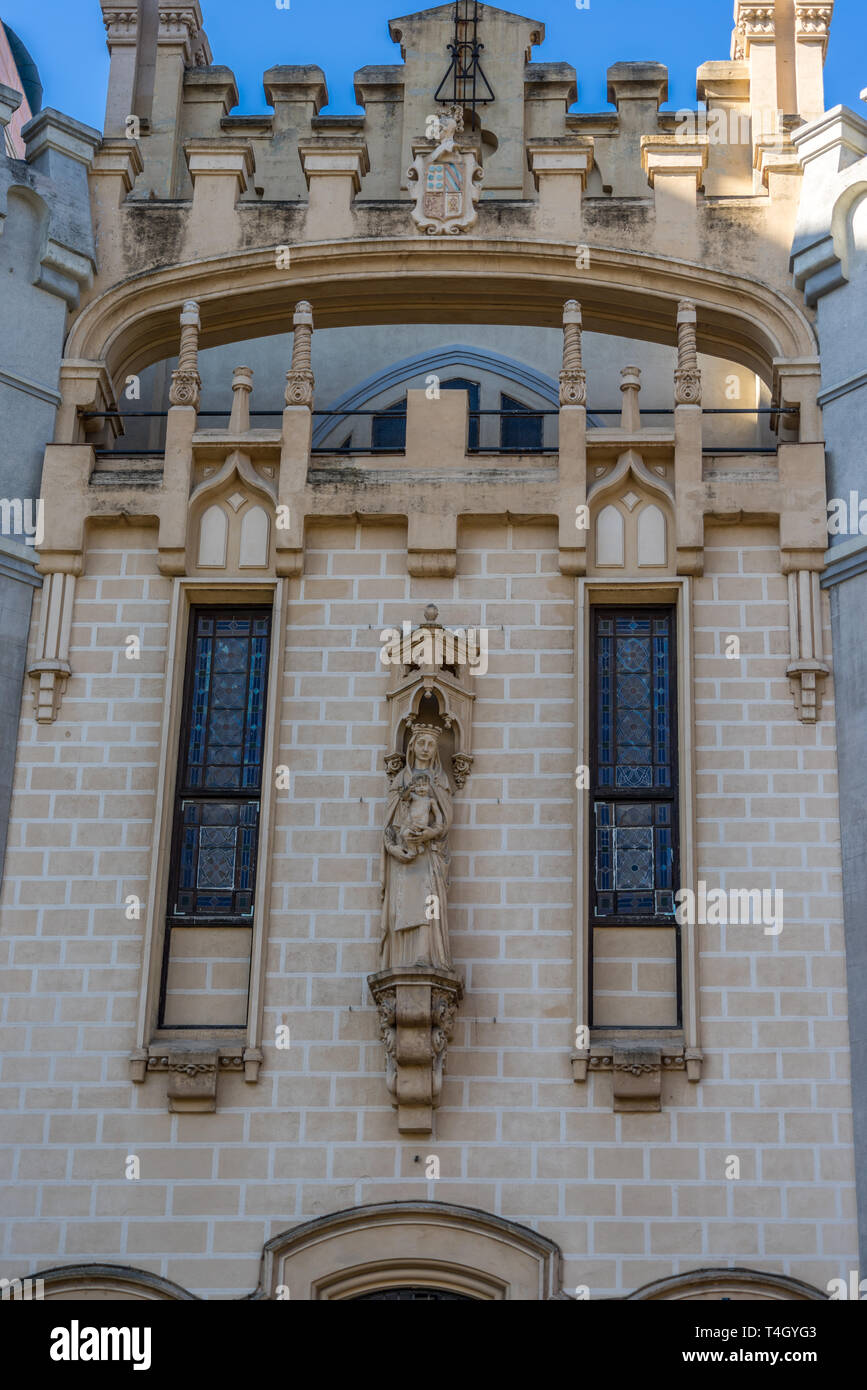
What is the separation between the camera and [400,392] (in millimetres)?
19328

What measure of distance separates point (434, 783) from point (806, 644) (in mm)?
2883

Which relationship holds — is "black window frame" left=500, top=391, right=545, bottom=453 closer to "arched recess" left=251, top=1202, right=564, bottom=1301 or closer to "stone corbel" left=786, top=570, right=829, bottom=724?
"stone corbel" left=786, top=570, right=829, bottom=724

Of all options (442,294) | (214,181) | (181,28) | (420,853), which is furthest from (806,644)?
(181,28)

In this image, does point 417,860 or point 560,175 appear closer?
point 417,860

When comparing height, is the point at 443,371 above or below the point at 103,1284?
above

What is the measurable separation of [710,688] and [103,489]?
4.80 metres

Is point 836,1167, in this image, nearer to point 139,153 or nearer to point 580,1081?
point 580,1081

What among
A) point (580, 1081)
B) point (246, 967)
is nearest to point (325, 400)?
point (246, 967)

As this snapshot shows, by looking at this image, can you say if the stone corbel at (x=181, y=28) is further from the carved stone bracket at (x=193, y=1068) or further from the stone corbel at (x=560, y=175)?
the carved stone bracket at (x=193, y=1068)

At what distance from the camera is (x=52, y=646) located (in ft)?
52.4

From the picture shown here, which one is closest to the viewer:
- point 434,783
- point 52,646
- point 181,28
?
point 434,783

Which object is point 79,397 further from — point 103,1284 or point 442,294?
point 103,1284

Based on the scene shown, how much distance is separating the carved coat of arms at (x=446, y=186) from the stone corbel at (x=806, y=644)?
422cm

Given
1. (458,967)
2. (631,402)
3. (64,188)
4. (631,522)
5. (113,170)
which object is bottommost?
(458,967)
